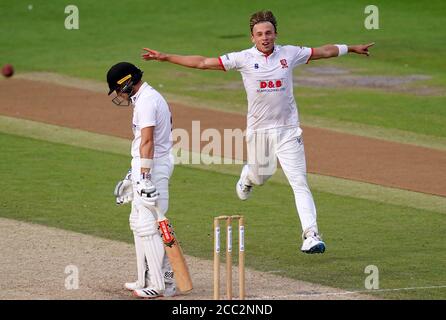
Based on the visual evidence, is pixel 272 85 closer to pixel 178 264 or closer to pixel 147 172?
pixel 147 172

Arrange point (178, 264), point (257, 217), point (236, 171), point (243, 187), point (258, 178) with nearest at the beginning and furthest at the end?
point (178, 264) → point (258, 178) → point (243, 187) → point (257, 217) → point (236, 171)

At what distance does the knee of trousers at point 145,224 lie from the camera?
12.2m

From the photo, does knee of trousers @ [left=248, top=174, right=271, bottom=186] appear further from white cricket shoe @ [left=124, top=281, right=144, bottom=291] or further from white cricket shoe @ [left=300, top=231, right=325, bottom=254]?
white cricket shoe @ [left=124, top=281, right=144, bottom=291]

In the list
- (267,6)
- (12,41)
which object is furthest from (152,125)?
(267,6)

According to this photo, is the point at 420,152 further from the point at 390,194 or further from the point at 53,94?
the point at 53,94

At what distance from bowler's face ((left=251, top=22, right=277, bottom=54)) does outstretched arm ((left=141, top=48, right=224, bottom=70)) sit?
1.64ft

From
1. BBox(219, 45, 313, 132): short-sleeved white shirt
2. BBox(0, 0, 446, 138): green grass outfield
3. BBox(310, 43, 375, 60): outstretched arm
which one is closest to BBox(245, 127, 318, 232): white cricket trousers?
BBox(219, 45, 313, 132): short-sleeved white shirt

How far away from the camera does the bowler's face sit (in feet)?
44.6

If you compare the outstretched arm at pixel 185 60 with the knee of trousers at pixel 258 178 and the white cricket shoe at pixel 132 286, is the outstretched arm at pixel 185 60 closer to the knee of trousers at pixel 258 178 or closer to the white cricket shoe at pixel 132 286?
the knee of trousers at pixel 258 178

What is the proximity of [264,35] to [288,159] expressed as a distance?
1422mm

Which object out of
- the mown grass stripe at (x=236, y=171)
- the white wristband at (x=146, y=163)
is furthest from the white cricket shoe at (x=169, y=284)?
the mown grass stripe at (x=236, y=171)

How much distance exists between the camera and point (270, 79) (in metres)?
13.8

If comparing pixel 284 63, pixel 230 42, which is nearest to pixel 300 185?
pixel 284 63

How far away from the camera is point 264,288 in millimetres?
12500
